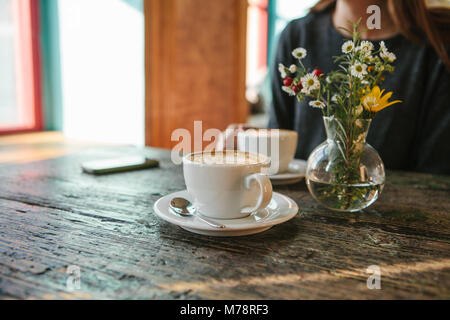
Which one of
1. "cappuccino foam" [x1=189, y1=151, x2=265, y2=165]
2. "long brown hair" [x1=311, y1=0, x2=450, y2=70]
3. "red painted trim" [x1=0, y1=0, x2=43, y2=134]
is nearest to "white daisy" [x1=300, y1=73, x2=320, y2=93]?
"cappuccino foam" [x1=189, y1=151, x2=265, y2=165]

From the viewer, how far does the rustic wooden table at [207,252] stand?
418mm

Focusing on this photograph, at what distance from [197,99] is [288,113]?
5.64ft

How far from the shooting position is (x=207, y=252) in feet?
1.67

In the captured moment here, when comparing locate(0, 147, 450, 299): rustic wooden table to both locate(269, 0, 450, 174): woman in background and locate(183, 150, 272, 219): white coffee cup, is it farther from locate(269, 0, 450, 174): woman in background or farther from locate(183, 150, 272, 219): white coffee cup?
locate(269, 0, 450, 174): woman in background

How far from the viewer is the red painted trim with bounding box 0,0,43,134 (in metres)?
2.91

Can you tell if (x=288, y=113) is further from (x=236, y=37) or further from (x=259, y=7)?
(x=259, y=7)

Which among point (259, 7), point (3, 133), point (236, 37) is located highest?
point (259, 7)

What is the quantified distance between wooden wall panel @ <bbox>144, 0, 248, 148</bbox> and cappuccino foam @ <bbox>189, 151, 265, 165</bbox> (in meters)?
2.27

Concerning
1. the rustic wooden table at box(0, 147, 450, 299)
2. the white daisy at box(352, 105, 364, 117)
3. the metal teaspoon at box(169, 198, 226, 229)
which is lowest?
the rustic wooden table at box(0, 147, 450, 299)

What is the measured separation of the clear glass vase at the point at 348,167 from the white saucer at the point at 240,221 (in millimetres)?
→ 82

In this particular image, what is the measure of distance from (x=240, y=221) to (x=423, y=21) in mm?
1038

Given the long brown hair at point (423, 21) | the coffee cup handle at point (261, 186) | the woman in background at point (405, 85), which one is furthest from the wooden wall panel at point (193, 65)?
the coffee cup handle at point (261, 186)

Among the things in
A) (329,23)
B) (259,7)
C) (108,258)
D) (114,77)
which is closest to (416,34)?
(329,23)

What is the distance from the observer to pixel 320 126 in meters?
1.61
